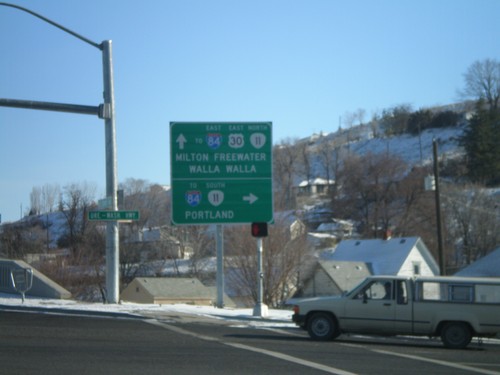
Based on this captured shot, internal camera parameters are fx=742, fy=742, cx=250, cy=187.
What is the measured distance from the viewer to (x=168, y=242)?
2783 inches

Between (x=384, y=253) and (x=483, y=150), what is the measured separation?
3711 centimetres

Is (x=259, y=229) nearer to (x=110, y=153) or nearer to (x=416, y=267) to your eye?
(x=110, y=153)

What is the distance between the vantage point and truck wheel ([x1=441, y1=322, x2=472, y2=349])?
16.4m

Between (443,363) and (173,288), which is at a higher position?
(443,363)

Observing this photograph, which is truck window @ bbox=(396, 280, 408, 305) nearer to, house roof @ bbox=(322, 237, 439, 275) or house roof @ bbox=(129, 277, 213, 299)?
house roof @ bbox=(129, 277, 213, 299)

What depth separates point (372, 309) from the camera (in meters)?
16.8

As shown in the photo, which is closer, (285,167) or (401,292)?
(401,292)

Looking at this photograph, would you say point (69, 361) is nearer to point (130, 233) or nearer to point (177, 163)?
point (177, 163)

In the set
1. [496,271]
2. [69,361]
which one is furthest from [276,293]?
[69,361]

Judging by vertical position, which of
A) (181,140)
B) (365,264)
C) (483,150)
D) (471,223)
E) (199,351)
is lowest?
(365,264)

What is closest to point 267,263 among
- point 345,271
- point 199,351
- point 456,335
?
point 345,271

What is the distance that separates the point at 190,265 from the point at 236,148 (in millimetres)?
46690

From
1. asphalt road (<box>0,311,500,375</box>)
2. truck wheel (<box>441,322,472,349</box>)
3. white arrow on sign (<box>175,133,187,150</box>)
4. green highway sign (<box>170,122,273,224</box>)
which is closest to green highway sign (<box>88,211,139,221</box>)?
green highway sign (<box>170,122,273,224</box>)

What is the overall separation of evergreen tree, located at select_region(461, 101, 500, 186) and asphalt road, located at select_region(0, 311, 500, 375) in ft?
255
